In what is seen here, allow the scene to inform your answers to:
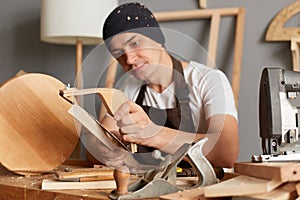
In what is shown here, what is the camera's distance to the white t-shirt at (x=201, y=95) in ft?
4.57

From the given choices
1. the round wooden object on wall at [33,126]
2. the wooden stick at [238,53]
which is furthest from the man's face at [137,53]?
the wooden stick at [238,53]

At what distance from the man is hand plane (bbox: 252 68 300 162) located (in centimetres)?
13

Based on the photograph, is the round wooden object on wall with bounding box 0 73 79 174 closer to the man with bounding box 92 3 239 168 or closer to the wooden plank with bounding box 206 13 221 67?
the man with bounding box 92 3 239 168

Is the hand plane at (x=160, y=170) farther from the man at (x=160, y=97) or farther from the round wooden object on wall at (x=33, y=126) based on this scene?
the round wooden object on wall at (x=33, y=126)

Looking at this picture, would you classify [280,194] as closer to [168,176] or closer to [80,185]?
[168,176]

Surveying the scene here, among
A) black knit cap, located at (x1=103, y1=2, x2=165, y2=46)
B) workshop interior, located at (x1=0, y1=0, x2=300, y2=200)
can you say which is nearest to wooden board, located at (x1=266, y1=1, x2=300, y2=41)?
workshop interior, located at (x1=0, y1=0, x2=300, y2=200)

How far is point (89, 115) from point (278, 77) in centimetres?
39

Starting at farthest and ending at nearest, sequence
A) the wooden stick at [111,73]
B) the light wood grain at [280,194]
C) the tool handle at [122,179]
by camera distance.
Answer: the wooden stick at [111,73]
the tool handle at [122,179]
the light wood grain at [280,194]

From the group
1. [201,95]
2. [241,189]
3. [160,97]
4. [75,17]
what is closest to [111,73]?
[160,97]

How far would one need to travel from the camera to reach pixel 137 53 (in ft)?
3.70

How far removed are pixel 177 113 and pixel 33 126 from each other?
378 millimetres

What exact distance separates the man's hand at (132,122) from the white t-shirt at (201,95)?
0.87 ft

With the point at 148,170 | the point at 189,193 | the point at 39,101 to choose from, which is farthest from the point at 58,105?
the point at 189,193

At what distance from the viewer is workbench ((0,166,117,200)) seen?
3.43ft
